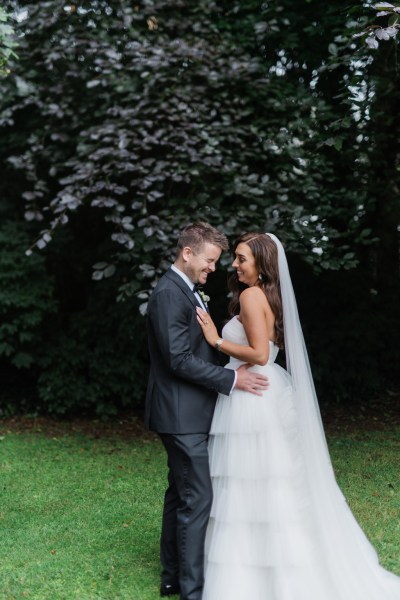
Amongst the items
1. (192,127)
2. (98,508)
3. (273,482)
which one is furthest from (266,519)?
(192,127)

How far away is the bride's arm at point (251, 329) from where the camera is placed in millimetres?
3975

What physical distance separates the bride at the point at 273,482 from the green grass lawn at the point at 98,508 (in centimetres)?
65

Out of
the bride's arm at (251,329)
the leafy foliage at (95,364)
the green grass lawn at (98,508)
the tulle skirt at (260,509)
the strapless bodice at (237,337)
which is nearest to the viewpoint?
the tulle skirt at (260,509)

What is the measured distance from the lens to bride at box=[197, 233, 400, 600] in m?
3.89

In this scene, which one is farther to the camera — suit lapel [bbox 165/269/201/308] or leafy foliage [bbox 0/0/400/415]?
leafy foliage [bbox 0/0/400/415]

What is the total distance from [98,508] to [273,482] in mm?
2518

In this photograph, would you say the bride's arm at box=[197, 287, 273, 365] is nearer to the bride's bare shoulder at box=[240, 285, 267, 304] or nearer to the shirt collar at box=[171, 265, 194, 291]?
the bride's bare shoulder at box=[240, 285, 267, 304]

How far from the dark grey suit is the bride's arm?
67 millimetres

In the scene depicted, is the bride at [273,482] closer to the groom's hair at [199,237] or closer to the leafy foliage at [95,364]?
the groom's hair at [199,237]

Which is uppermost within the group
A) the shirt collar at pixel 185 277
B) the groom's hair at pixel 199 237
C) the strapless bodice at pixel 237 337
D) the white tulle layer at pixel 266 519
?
the groom's hair at pixel 199 237

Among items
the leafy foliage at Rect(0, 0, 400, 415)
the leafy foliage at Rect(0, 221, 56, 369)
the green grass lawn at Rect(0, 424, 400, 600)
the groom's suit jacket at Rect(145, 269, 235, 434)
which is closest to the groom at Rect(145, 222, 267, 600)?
the groom's suit jacket at Rect(145, 269, 235, 434)

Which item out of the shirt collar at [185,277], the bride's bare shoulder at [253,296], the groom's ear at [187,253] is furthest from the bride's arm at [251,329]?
the groom's ear at [187,253]

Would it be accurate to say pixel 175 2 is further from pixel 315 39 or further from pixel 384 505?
pixel 384 505

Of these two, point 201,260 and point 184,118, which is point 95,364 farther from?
point 201,260
